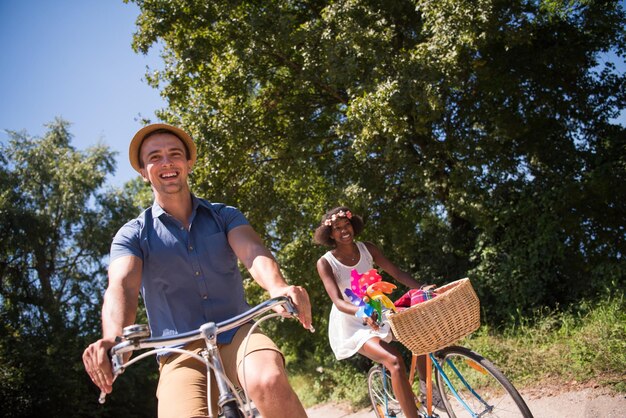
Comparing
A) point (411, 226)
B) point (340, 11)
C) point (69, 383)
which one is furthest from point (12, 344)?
point (340, 11)

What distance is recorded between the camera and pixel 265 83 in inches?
486

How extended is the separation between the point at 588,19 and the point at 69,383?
16.0 metres

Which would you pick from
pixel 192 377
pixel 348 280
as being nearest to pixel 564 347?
pixel 348 280

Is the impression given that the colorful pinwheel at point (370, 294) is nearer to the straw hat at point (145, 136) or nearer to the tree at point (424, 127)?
the straw hat at point (145, 136)

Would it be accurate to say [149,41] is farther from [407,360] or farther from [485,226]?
[407,360]

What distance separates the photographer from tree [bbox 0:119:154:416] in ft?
50.9

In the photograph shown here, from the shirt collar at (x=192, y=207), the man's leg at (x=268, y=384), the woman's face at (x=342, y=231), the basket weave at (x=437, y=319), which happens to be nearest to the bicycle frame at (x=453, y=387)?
the basket weave at (x=437, y=319)

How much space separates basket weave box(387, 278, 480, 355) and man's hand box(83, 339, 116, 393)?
2084 millimetres

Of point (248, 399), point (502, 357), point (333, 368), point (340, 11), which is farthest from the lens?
point (333, 368)

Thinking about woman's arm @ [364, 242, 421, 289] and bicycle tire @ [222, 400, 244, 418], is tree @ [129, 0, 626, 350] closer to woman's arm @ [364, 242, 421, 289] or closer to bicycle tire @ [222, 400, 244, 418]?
woman's arm @ [364, 242, 421, 289]

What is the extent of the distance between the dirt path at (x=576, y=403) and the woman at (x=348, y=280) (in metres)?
1.80

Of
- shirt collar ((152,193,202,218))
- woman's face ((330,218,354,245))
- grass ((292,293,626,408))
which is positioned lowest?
grass ((292,293,626,408))

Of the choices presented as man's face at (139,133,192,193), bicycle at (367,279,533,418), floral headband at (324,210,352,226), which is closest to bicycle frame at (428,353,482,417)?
bicycle at (367,279,533,418)

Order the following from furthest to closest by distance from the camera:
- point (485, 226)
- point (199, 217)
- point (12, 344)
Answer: point (12, 344)
point (485, 226)
point (199, 217)
